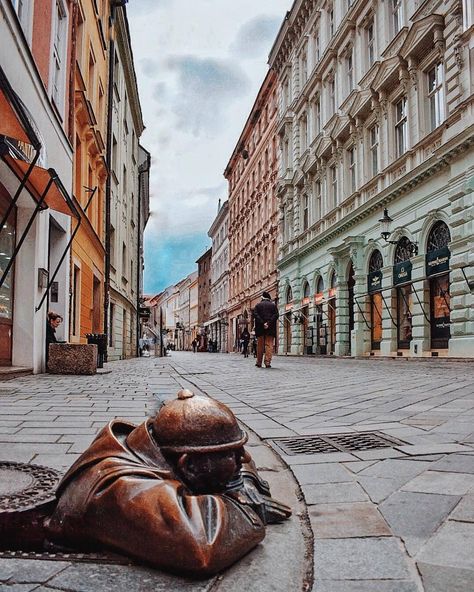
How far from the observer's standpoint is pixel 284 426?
412 centimetres

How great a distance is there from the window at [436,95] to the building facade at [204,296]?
51.3 metres

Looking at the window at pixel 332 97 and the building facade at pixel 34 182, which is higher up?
the window at pixel 332 97

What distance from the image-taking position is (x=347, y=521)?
196cm

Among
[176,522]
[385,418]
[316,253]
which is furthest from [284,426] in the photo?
[316,253]

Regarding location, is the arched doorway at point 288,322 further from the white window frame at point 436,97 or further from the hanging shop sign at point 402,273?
the white window frame at point 436,97

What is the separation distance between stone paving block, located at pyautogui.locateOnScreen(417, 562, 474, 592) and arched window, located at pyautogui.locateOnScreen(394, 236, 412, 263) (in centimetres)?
1713

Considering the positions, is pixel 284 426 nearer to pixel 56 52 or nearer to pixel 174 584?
pixel 174 584

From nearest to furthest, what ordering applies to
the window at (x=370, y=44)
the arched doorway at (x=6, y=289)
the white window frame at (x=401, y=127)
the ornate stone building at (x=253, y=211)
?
1. the arched doorway at (x=6, y=289)
2. the white window frame at (x=401, y=127)
3. the window at (x=370, y=44)
4. the ornate stone building at (x=253, y=211)

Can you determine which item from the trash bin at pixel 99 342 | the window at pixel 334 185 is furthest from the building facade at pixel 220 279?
the trash bin at pixel 99 342

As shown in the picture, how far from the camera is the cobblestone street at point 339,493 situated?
1456 mm

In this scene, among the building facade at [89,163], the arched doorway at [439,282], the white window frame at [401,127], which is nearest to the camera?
the building facade at [89,163]

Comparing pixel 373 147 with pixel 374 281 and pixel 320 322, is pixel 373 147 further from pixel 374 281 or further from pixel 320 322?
pixel 320 322

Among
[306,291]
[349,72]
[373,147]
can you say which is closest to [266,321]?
[373,147]

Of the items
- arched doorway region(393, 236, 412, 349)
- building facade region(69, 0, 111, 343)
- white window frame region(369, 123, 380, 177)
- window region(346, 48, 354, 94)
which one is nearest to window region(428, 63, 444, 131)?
white window frame region(369, 123, 380, 177)
